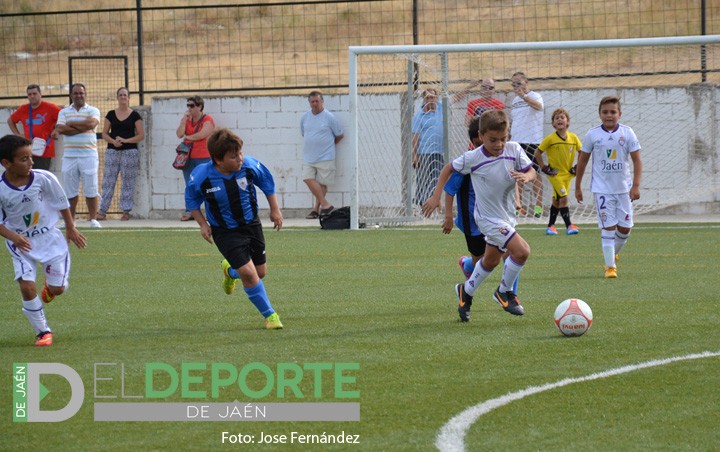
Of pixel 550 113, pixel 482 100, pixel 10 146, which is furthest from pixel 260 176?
pixel 550 113

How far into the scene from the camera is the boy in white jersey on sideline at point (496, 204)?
28.3ft

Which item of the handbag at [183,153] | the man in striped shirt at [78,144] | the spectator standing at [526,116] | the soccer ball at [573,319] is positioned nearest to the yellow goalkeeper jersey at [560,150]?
the spectator standing at [526,116]

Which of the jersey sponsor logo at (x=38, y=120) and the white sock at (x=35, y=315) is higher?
the jersey sponsor logo at (x=38, y=120)

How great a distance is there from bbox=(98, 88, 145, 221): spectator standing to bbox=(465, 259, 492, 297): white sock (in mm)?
11889

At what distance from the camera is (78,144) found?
1794 cm

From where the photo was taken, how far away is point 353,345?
7605 mm

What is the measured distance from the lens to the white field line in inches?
202

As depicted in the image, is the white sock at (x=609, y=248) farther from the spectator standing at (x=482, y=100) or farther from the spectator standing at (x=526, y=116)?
the spectator standing at (x=526, y=116)

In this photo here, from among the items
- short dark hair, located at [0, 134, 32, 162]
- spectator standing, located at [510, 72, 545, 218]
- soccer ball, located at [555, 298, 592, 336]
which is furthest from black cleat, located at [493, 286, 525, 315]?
spectator standing, located at [510, 72, 545, 218]

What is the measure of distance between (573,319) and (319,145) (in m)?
11.9

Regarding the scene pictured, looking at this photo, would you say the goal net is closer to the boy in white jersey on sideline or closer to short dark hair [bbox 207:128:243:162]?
the boy in white jersey on sideline

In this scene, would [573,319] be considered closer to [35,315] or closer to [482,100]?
[35,315]

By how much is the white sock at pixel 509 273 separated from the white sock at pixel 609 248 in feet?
9.35

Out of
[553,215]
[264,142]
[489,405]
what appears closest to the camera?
[489,405]
